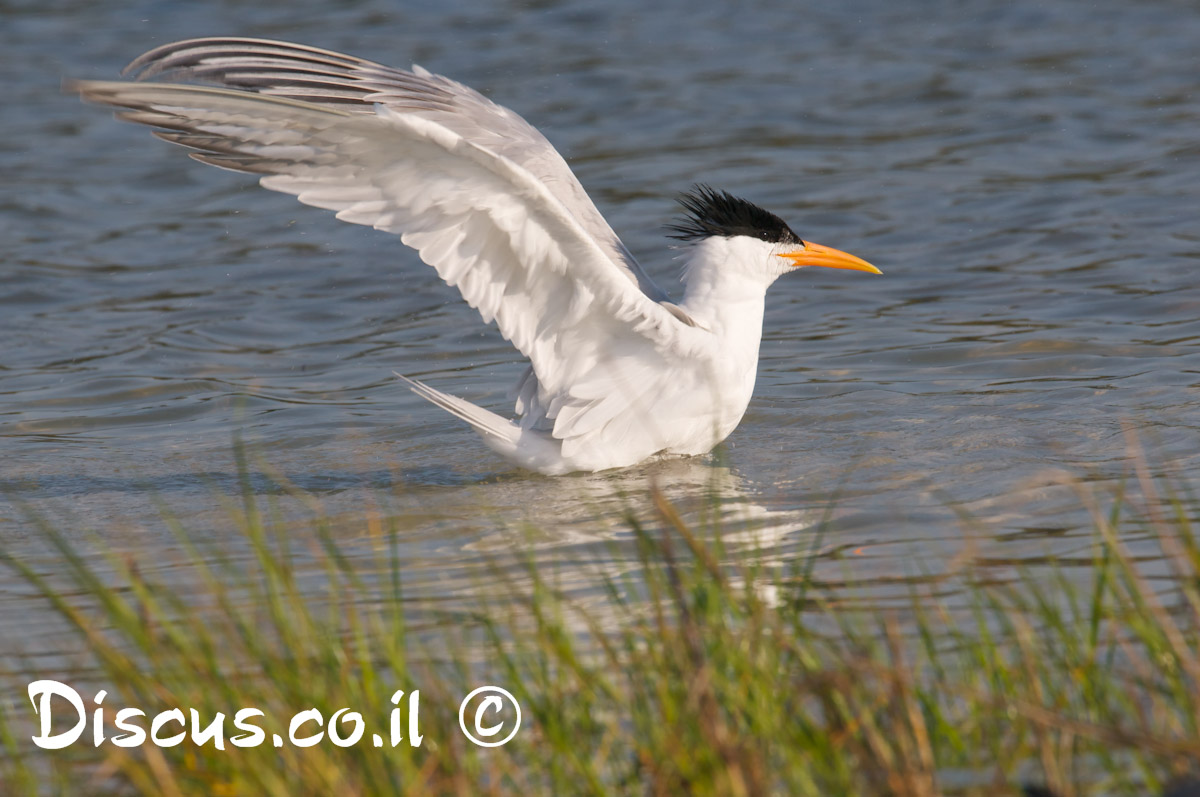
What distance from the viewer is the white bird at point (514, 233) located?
16.0ft

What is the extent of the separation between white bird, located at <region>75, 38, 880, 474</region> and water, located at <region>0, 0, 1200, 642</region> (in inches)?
10.8

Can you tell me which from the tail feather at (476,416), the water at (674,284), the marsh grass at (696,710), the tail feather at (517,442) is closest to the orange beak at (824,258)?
the water at (674,284)

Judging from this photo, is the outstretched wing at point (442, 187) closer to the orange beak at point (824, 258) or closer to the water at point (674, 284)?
the water at point (674, 284)

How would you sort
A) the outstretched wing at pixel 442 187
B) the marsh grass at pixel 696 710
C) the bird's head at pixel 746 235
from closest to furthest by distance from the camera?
1. the marsh grass at pixel 696 710
2. the outstretched wing at pixel 442 187
3. the bird's head at pixel 746 235

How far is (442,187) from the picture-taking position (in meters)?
5.00

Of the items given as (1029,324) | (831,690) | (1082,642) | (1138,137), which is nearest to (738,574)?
(1082,642)

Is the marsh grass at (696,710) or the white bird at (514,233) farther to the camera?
the white bird at (514,233)

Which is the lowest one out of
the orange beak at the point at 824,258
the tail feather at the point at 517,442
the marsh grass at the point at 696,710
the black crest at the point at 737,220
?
the marsh grass at the point at 696,710

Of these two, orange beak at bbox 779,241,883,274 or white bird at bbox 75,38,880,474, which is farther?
orange beak at bbox 779,241,883,274

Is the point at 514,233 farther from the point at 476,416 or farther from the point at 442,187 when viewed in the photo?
the point at 476,416

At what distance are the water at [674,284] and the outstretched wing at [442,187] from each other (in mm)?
525

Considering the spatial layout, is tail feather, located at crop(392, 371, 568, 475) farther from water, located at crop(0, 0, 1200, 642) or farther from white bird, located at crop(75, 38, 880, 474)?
water, located at crop(0, 0, 1200, 642)

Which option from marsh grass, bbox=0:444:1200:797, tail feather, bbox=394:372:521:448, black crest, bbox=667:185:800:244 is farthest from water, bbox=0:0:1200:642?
black crest, bbox=667:185:800:244

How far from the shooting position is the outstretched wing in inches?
189
